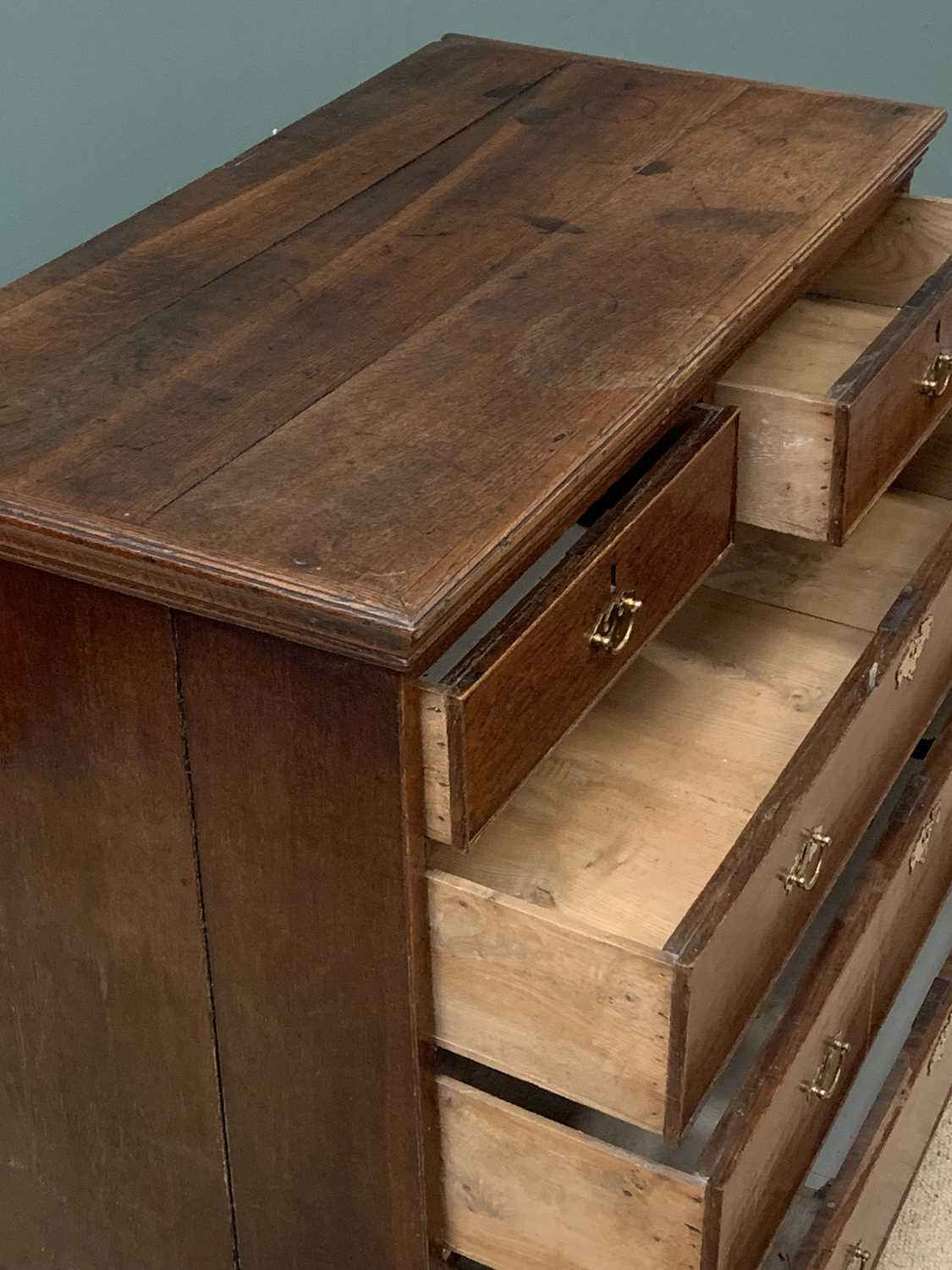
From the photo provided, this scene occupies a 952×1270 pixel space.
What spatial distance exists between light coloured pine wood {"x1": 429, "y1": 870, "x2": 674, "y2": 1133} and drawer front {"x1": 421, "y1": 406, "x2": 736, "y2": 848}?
0.07 m

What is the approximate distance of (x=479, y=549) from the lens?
3.25 feet

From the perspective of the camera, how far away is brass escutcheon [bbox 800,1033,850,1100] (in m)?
1.33

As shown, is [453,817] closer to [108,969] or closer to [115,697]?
[115,697]

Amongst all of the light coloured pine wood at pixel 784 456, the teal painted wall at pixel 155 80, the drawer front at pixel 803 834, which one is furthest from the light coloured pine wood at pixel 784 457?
the teal painted wall at pixel 155 80

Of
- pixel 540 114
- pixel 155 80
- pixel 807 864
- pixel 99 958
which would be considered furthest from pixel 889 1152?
pixel 155 80

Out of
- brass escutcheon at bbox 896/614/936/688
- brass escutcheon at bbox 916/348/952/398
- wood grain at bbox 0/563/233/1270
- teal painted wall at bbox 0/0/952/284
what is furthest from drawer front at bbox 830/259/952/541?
teal painted wall at bbox 0/0/952/284

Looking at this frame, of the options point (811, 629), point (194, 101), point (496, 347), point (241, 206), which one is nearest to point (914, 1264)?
point (811, 629)

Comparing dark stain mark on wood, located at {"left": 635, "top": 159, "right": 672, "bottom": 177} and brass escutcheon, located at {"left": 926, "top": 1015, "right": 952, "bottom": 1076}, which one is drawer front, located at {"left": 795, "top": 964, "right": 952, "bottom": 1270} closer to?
brass escutcheon, located at {"left": 926, "top": 1015, "right": 952, "bottom": 1076}

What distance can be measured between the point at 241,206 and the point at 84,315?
211 millimetres

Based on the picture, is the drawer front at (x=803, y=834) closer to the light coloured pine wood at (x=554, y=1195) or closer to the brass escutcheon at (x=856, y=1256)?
the light coloured pine wood at (x=554, y=1195)

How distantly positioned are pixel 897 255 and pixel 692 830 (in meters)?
0.60

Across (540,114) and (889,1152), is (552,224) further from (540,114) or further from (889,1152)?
(889,1152)

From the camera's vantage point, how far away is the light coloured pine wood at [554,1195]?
3.70 ft

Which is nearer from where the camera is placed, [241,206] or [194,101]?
[241,206]
